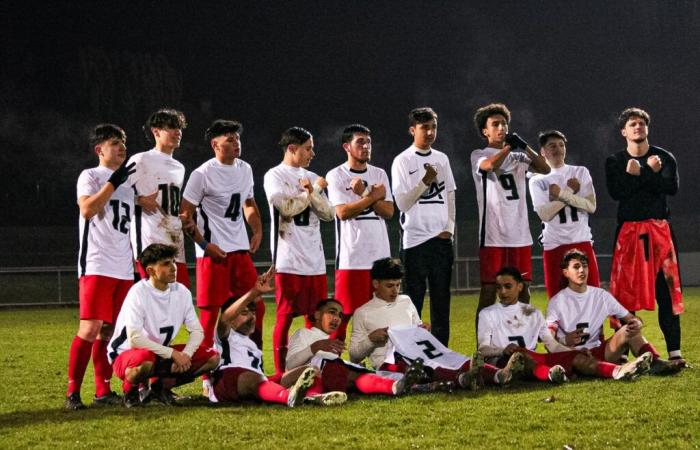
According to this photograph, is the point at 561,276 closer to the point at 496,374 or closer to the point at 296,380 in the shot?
the point at 496,374

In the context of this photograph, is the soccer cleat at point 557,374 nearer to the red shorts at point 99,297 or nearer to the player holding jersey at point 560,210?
the player holding jersey at point 560,210

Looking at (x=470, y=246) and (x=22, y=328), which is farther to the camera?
(x=470, y=246)

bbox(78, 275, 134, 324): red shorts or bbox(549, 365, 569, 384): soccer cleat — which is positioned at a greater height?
bbox(78, 275, 134, 324): red shorts

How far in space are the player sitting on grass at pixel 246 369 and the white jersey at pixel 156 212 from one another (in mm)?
766

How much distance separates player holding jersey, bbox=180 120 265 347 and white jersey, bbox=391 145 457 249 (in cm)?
123

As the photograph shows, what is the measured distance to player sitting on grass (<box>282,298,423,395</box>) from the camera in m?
5.62

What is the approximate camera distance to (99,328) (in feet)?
19.5

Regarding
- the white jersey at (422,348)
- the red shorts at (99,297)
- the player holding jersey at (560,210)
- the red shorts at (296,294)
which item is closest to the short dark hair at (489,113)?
the player holding jersey at (560,210)

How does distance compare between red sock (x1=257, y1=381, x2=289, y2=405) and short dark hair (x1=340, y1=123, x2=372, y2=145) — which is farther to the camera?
short dark hair (x1=340, y1=123, x2=372, y2=145)

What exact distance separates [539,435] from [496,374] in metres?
1.51

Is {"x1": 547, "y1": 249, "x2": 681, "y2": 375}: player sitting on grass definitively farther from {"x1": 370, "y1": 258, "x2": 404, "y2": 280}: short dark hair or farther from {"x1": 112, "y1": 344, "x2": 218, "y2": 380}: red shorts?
{"x1": 112, "y1": 344, "x2": 218, "y2": 380}: red shorts

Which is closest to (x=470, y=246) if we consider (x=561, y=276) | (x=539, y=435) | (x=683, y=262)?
(x=683, y=262)

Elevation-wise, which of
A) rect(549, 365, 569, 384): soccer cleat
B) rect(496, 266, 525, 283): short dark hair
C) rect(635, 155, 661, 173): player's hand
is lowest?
rect(549, 365, 569, 384): soccer cleat

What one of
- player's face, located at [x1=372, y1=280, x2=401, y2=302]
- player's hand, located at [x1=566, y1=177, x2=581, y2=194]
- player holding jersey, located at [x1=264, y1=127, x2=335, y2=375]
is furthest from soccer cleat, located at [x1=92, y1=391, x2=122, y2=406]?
player's hand, located at [x1=566, y1=177, x2=581, y2=194]
